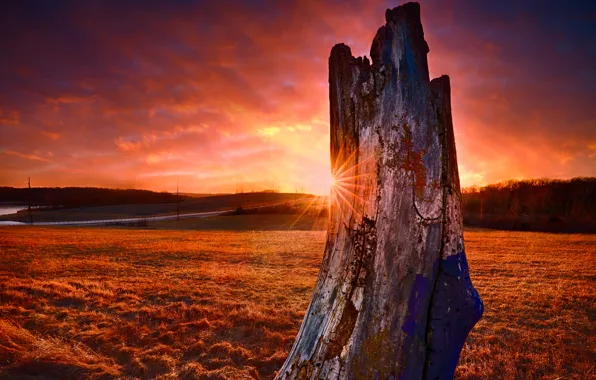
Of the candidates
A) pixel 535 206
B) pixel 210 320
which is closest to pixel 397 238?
pixel 210 320

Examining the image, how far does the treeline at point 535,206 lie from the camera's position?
42.4 meters

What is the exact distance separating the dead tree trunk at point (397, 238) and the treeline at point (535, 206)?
4800cm

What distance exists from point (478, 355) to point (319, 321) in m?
6.24

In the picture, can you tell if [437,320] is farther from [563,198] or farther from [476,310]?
[563,198]

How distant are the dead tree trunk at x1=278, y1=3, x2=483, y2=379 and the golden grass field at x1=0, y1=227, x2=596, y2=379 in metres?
4.81

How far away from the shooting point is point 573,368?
21.1ft

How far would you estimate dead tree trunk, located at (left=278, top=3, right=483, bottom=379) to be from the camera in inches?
78.1

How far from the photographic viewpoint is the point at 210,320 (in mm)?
8859

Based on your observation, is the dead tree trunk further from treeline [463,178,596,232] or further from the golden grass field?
treeline [463,178,596,232]

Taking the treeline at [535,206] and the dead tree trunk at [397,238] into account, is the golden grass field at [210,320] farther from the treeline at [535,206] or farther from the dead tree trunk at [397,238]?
the treeline at [535,206]

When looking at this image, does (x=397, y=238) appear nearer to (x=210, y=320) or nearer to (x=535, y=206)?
(x=210, y=320)

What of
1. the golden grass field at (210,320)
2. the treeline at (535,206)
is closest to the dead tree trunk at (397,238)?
the golden grass field at (210,320)

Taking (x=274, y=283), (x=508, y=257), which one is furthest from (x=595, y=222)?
(x=274, y=283)

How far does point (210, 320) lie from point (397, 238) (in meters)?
7.96
